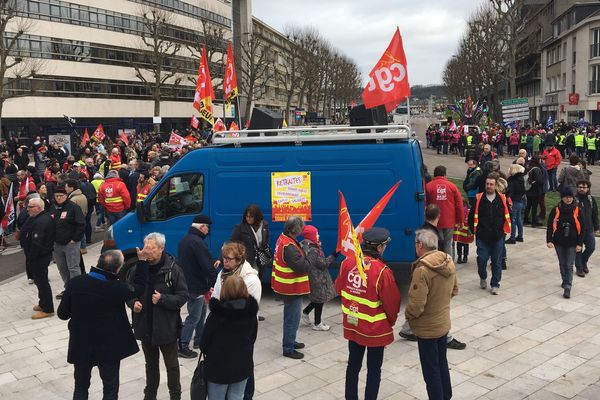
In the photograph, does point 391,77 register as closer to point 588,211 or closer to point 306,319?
point 588,211

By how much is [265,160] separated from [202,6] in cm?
5878

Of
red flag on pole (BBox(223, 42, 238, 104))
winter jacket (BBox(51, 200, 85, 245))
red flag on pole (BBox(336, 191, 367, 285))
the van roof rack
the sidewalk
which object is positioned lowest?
the sidewalk

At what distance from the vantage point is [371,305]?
189 inches

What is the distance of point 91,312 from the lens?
15.5ft

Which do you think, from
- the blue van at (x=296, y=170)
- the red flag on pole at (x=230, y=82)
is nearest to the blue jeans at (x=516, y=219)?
the blue van at (x=296, y=170)

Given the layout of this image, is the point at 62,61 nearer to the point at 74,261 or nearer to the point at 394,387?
the point at 74,261

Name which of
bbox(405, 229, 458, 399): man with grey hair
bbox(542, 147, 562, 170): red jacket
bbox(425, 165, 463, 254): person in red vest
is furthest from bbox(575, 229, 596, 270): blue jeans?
bbox(542, 147, 562, 170): red jacket

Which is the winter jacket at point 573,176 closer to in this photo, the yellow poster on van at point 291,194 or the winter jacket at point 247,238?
the yellow poster on van at point 291,194

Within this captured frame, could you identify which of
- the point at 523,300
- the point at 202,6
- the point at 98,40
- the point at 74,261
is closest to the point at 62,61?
the point at 98,40

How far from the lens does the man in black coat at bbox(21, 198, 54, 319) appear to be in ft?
26.8

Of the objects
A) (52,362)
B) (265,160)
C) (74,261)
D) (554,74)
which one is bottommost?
(52,362)

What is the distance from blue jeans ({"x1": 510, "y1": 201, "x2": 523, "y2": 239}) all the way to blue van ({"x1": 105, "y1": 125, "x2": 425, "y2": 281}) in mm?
3961

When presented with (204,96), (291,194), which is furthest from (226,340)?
(204,96)

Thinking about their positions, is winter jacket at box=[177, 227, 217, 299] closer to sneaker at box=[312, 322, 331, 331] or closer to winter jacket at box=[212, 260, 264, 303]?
winter jacket at box=[212, 260, 264, 303]
